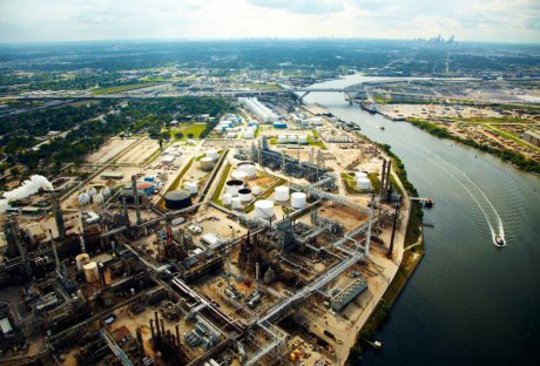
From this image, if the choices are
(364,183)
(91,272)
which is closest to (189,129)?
(364,183)

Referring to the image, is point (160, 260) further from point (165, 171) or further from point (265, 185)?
point (165, 171)

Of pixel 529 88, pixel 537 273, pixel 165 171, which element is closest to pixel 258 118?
pixel 165 171

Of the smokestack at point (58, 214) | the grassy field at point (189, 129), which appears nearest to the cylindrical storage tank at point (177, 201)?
the smokestack at point (58, 214)

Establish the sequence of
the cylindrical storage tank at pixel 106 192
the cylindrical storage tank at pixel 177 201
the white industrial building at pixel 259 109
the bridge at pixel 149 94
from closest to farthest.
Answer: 1. the cylindrical storage tank at pixel 177 201
2. the cylindrical storage tank at pixel 106 192
3. the white industrial building at pixel 259 109
4. the bridge at pixel 149 94

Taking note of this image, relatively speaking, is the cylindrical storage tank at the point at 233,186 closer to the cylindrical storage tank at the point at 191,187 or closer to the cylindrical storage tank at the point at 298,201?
the cylindrical storage tank at the point at 191,187

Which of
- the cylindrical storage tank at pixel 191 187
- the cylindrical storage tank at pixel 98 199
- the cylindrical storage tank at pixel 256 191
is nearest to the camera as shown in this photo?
the cylindrical storage tank at pixel 98 199

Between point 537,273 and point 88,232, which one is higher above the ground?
point 88,232
